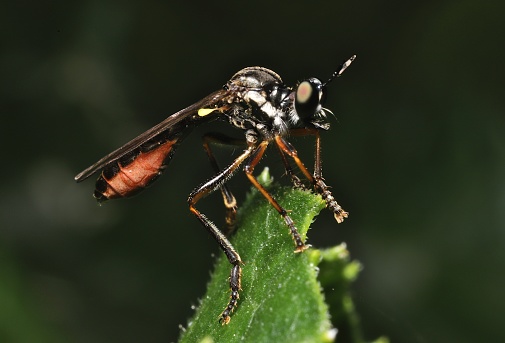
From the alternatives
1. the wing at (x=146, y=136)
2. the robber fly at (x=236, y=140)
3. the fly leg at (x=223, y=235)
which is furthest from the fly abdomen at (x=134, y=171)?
the fly leg at (x=223, y=235)

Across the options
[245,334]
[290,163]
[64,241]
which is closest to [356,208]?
[290,163]

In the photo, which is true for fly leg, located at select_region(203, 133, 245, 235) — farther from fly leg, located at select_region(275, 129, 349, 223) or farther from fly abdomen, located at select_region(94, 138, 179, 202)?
fly leg, located at select_region(275, 129, 349, 223)

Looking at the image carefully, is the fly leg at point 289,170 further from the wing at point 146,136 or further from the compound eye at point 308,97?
the wing at point 146,136

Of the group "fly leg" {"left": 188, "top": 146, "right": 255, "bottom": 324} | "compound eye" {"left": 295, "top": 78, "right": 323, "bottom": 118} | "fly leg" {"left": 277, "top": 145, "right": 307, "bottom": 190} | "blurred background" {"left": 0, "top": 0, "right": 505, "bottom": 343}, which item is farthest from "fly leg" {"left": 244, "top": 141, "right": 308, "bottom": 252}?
"blurred background" {"left": 0, "top": 0, "right": 505, "bottom": 343}

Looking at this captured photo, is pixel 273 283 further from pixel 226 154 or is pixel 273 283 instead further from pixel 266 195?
pixel 226 154

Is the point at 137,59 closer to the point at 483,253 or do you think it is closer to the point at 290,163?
the point at 290,163

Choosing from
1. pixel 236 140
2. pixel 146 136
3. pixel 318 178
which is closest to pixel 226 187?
pixel 236 140
